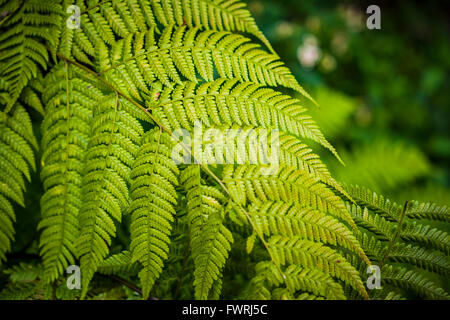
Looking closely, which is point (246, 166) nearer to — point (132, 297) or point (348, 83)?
point (132, 297)

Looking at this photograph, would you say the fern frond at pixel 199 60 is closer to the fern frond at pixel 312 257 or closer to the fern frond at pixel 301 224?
the fern frond at pixel 301 224

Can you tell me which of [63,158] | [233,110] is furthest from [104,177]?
[233,110]

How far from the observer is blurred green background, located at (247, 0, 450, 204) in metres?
3.48

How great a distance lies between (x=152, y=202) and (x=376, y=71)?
15.1ft

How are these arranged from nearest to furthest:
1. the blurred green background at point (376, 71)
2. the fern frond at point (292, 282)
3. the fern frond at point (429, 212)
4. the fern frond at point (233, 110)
A: the fern frond at point (292, 282) → the fern frond at point (233, 110) → the fern frond at point (429, 212) → the blurred green background at point (376, 71)

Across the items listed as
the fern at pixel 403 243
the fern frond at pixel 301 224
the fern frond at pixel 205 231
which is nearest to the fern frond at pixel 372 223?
the fern at pixel 403 243

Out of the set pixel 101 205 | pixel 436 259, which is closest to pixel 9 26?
pixel 101 205

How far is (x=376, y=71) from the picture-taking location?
463cm

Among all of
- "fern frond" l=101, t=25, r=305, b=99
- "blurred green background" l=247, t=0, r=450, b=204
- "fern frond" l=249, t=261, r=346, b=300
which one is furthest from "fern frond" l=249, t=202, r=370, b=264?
"blurred green background" l=247, t=0, r=450, b=204

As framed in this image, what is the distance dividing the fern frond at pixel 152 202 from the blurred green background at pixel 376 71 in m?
2.21

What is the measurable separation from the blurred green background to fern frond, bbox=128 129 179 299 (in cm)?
221

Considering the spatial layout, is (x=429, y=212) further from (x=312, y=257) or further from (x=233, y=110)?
(x=233, y=110)

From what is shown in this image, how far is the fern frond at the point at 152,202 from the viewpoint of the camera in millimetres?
1178

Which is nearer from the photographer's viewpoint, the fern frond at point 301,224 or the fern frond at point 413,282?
the fern frond at point 301,224
